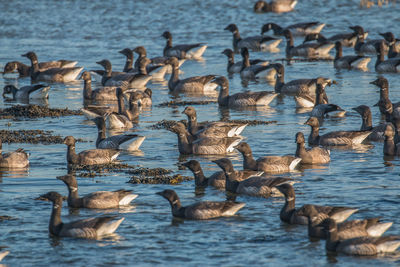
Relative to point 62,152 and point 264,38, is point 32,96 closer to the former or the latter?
point 62,152

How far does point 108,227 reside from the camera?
537 inches

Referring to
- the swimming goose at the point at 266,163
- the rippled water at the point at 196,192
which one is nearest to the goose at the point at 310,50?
the rippled water at the point at 196,192

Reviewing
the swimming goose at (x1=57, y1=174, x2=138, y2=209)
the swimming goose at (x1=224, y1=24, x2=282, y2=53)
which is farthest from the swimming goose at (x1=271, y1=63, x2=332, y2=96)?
the swimming goose at (x1=57, y1=174, x2=138, y2=209)

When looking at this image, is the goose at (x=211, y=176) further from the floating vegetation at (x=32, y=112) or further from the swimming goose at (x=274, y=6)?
the swimming goose at (x=274, y=6)

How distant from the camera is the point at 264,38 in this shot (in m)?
40.5

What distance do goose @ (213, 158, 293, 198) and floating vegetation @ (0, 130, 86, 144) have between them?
6.63m

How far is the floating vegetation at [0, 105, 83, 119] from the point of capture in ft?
84.6

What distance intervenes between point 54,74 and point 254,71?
8394 mm

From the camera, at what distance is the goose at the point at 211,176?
1681 centimetres

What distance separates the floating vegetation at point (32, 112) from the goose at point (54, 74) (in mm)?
6789

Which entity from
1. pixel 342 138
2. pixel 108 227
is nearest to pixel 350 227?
pixel 108 227

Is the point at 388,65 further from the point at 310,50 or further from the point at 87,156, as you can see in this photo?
the point at 87,156

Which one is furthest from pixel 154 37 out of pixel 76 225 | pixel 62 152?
pixel 76 225

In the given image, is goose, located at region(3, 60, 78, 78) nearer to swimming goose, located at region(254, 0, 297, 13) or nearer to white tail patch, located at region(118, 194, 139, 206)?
white tail patch, located at region(118, 194, 139, 206)
